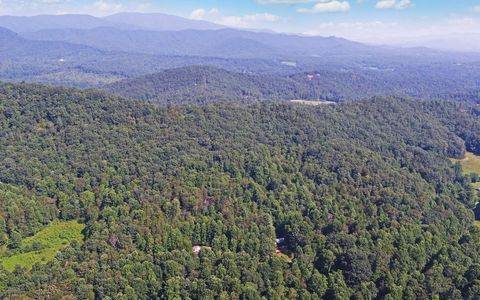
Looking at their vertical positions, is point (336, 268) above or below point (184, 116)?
below

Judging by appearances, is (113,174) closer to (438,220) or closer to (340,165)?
(340,165)

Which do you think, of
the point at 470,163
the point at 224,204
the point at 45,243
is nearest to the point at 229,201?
the point at 224,204

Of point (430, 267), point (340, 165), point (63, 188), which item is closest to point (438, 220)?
point (430, 267)

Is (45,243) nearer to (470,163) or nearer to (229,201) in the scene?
(229,201)

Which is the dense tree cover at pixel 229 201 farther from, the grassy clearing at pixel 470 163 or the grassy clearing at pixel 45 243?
the grassy clearing at pixel 470 163

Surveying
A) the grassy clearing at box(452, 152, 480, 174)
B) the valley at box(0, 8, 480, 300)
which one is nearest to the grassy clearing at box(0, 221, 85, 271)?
the valley at box(0, 8, 480, 300)
